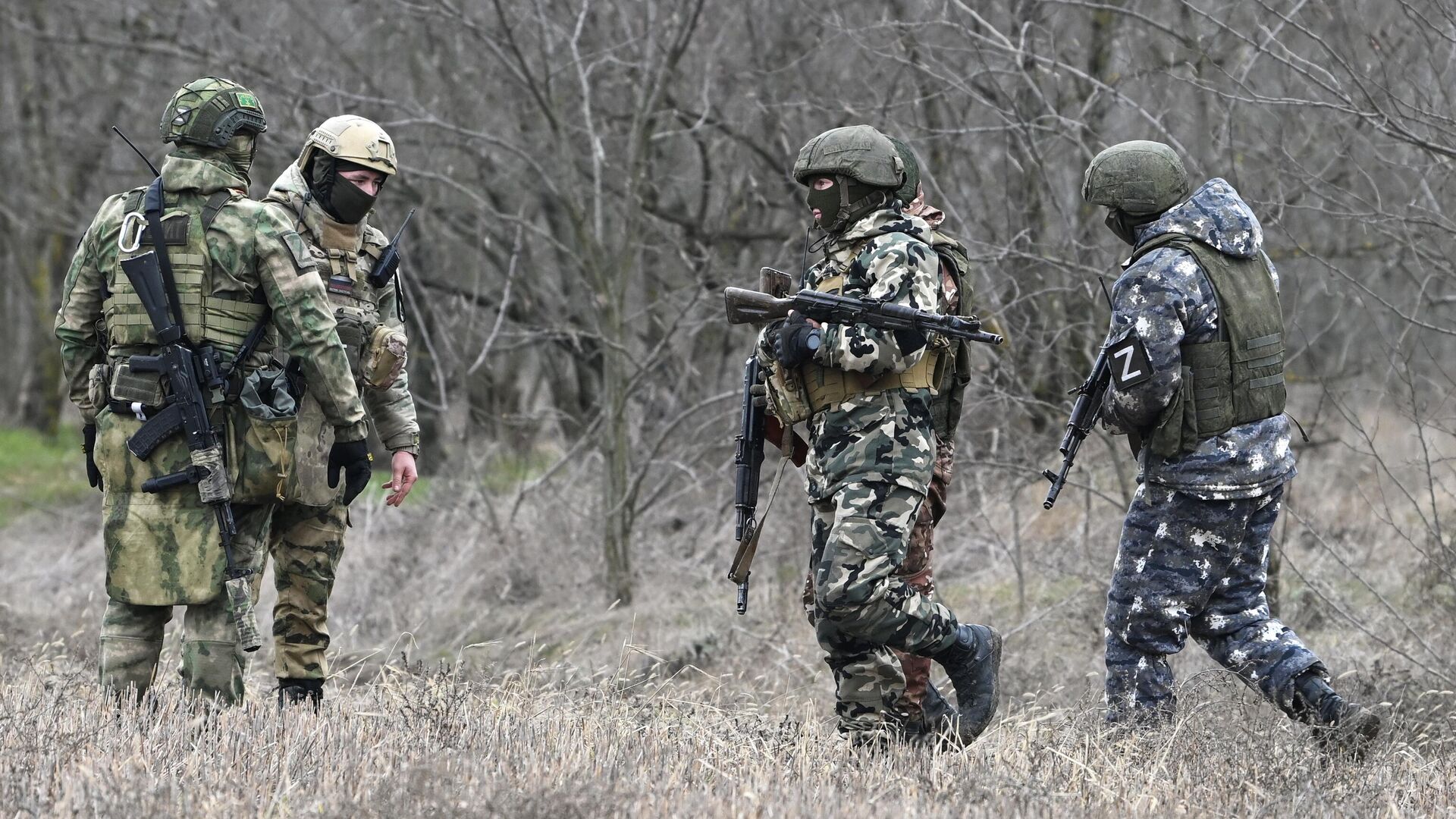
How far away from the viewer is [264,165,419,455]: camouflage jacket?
5043 mm

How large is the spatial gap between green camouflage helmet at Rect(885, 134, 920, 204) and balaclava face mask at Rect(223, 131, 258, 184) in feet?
6.72

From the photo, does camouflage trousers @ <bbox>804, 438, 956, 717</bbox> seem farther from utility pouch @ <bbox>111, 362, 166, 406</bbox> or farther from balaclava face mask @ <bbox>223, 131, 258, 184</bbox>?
balaclava face mask @ <bbox>223, 131, 258, 184</bbox>

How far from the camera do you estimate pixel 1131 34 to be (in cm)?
909

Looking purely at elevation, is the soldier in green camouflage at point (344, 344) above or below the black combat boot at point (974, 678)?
above

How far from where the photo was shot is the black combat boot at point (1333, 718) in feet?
14.7

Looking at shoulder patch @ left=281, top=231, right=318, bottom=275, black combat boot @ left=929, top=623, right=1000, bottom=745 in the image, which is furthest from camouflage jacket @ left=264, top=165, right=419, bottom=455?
black combat boot @ left=929, top=623, right=1000, bottom=745

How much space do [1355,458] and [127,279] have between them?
776 centimetres

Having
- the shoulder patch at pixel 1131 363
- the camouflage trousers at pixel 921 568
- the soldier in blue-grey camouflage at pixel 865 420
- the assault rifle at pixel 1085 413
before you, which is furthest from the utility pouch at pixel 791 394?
the shoulder patch at pixel 1131 363

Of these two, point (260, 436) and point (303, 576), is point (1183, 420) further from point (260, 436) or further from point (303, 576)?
point (303, 576)

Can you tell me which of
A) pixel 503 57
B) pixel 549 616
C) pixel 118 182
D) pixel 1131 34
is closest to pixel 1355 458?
pixel 1131 34

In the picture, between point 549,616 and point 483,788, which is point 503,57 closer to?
point 549,616

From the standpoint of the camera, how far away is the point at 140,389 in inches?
179

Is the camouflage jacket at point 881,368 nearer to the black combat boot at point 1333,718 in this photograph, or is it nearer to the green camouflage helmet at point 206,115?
the black combat boot at point 1333,718

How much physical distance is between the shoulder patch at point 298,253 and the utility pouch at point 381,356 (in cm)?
54
